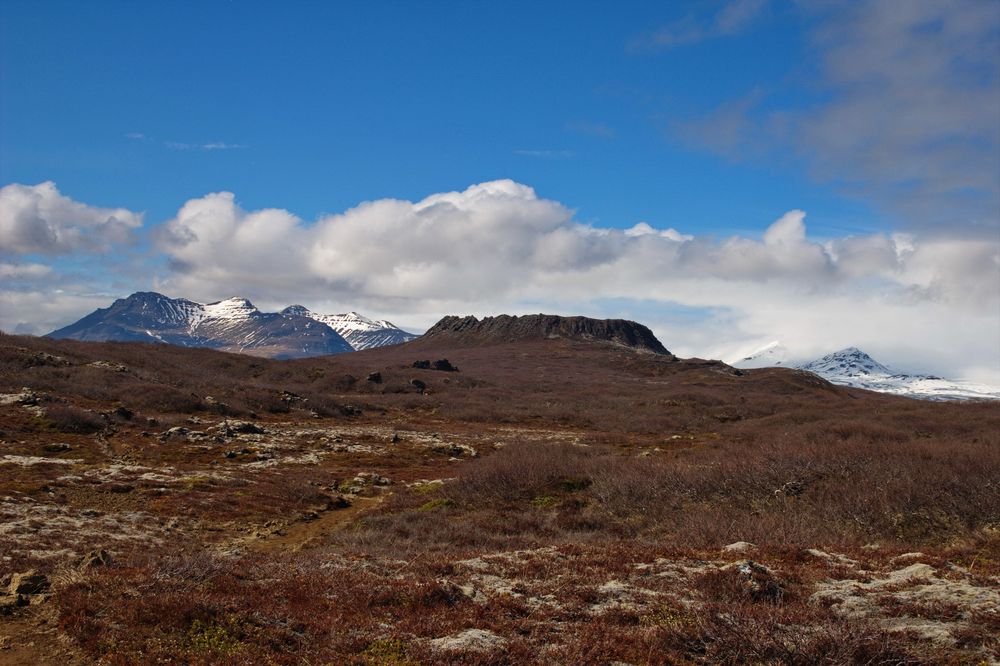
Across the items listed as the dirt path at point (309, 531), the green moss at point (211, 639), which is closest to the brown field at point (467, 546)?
the green moss at point (211, 639)

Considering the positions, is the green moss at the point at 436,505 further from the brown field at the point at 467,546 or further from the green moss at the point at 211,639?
the green moss at the point at 211,639

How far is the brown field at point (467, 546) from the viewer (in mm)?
8312

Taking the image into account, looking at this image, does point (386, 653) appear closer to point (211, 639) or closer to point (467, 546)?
point (211, 639)

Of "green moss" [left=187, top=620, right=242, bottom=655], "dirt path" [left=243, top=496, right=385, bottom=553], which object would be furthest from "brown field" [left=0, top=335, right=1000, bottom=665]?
"dirt path" [left=243, top=496, right=385, bottom=553]

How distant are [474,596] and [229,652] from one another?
4.14 m

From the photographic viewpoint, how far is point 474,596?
1071 centimetres

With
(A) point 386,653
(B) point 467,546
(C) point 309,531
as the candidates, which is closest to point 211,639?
(A) point 386,653

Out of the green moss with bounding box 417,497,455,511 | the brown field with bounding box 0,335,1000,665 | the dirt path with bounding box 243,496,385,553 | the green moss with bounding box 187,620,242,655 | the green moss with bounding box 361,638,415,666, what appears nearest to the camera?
the green moss with bounding box 361,638,415,666

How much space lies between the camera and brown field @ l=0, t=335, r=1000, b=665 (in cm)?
831

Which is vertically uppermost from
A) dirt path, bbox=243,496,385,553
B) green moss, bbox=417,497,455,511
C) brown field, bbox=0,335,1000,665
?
brown field, bbox=0,335,1000,665

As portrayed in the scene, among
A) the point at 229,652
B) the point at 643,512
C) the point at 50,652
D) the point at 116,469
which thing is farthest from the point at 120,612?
the point at 116,469

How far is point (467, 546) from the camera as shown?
1684 cm

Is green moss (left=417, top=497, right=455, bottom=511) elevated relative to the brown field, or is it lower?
lower

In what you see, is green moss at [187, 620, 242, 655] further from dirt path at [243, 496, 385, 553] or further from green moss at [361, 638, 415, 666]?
dirt path at [243, 496, 385, 553]
